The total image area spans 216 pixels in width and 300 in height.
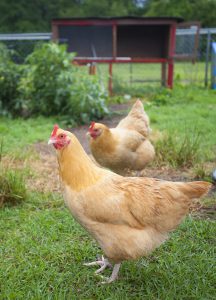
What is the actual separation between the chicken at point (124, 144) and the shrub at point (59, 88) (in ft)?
9.35

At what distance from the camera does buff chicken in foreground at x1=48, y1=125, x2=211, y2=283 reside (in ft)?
9.65

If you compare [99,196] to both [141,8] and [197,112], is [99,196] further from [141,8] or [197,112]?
[141,8]

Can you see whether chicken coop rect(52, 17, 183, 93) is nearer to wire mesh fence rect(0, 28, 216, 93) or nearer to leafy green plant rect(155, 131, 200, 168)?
wire mesh fence rect(0, 28, 216, 93)

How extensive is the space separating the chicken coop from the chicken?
5.77m

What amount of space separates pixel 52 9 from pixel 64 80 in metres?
31.4

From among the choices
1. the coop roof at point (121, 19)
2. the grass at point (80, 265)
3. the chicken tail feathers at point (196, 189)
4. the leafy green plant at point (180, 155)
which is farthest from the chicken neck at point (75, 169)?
the coop roof at point (121, 19)

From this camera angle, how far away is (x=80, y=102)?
8273 millimetres

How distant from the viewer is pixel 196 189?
9.80ft

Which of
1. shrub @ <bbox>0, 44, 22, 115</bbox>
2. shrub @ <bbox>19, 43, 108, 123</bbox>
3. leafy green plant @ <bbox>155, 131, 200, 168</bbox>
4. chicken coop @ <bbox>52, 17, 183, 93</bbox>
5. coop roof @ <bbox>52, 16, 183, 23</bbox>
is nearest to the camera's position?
leafy green plant @ <bbox>155, 131, 200, 168</bbox>

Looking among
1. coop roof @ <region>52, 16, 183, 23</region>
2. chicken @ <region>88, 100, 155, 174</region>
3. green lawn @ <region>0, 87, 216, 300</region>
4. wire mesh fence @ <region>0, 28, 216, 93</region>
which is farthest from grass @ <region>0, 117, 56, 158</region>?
coop roof @ <region>52, 16, 183, 23</region>

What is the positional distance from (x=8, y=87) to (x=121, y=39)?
16.0ft

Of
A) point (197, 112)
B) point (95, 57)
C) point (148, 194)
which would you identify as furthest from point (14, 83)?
point (148, 194)

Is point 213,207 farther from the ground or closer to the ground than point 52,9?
closer to the ground

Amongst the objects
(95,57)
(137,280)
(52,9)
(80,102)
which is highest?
(52,9)
